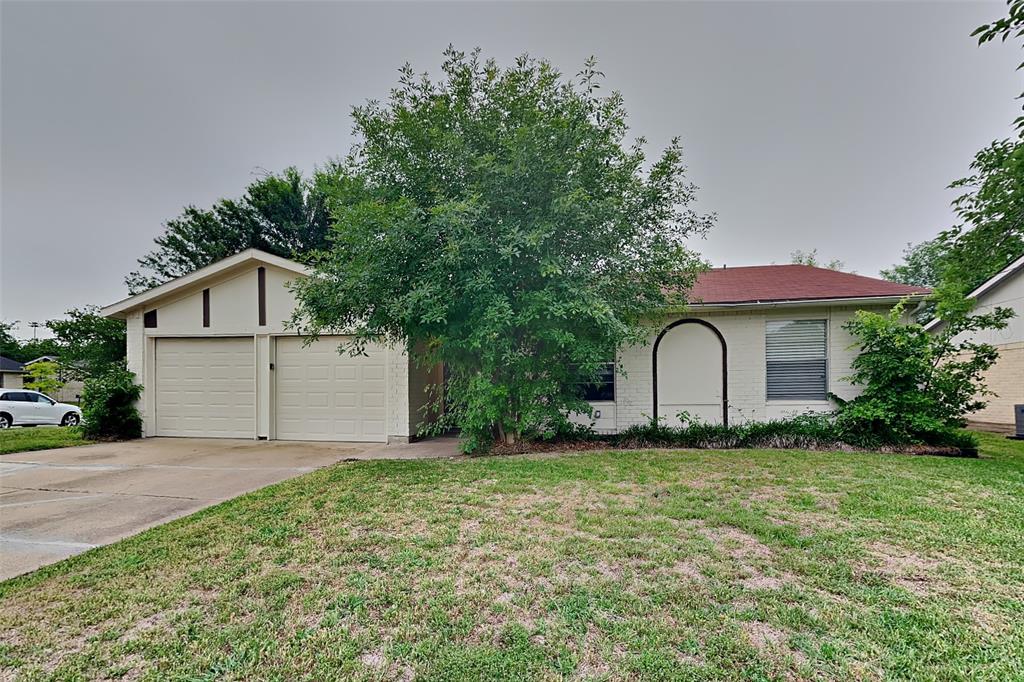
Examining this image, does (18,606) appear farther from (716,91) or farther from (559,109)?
(716,91)

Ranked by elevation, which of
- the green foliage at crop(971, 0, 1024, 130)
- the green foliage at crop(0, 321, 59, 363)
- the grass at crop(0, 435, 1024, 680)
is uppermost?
the green foliage at crop(971, 0, 1024, 130)

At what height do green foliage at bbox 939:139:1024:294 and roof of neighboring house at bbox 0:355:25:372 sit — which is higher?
green foliage at bbox 939:139:1024:294

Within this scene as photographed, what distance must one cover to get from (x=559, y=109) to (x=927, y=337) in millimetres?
7110

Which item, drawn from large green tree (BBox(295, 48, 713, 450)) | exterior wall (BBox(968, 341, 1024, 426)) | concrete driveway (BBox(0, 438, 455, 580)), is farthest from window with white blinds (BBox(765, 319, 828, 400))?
exterior wall (BBox(968, 341, 1024, 426))

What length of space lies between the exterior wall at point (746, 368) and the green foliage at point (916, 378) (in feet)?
2.47

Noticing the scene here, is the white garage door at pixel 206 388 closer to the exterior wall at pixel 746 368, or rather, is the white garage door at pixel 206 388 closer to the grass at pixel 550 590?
the grass at pixel 550 590

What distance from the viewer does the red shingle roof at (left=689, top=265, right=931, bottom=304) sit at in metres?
8.05

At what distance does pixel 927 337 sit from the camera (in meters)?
7.13

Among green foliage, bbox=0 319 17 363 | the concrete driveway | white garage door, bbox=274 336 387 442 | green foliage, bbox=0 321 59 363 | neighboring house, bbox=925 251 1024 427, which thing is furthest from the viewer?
green foliage, bbox=0 319 17 363

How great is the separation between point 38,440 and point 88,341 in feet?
45.3

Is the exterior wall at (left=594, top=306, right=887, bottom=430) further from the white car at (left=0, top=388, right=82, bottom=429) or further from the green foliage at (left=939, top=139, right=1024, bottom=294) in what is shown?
the white car at (left=0, top=388, right=82, bottom=429)

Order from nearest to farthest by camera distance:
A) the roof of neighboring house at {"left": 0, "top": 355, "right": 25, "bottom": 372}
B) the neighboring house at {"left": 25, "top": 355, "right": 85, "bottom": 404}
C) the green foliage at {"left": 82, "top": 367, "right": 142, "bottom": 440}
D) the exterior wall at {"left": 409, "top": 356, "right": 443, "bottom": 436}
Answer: the exterior wall at {"left": 409, "top": 356, "right": 443, "bottom": 436} < the green foliage at {"left": 82, "top": 367, "right": 142, "bottom": 440} < the neighboring house at {"left": 25, "top": 355, "right": 85, "bottom": 404} < the roof of neighboring house at {"left": 0, "top": 355, "right": 25, "bottom": 372}

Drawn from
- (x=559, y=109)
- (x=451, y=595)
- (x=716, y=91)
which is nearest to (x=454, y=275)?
(x=559, y=109)

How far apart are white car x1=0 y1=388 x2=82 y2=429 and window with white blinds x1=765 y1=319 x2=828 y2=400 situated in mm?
19173
